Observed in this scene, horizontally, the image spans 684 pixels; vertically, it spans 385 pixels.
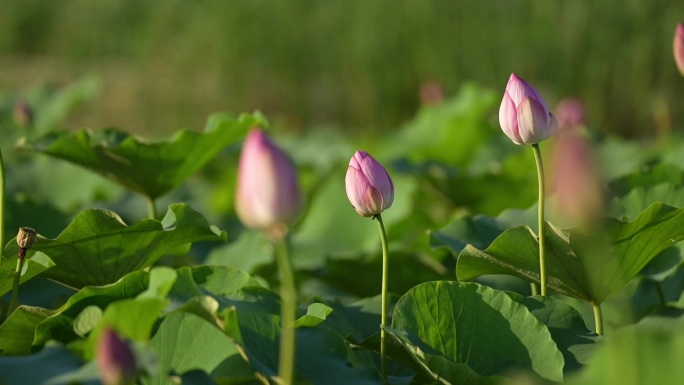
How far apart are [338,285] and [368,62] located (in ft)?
14.7

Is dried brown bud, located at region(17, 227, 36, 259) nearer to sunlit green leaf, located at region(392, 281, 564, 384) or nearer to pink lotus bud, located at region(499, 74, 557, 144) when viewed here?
sunlit green leaf, located at region(392, 281, 564, 384)

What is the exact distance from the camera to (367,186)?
1.33 m

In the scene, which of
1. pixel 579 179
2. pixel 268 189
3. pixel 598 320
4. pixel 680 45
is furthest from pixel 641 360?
pixel 680 45

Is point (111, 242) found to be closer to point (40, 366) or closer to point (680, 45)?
point (40, 366)

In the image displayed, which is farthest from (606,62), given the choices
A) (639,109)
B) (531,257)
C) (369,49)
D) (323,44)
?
(531,257)

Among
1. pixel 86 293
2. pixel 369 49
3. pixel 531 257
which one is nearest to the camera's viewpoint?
pixel 86 293

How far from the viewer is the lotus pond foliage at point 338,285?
0.91m

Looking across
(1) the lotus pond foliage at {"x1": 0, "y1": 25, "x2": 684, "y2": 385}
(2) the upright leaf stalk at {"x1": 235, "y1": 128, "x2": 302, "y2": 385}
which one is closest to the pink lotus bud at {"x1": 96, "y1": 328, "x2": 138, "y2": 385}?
(1) the lotus pond foliage at {"x1": 0, "y1": 25, "x2": 684, "y2": 385}

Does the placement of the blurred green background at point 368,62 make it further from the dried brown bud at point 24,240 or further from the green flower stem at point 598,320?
the dried brown bud at point 24,240

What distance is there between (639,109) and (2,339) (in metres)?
4.75

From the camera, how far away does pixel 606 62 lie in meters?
5.54

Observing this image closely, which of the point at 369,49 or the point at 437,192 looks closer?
the point at 437,192

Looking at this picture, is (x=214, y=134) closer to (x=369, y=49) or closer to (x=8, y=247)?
(x=8, y=247)

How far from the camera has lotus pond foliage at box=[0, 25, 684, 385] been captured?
0.91 m
